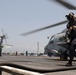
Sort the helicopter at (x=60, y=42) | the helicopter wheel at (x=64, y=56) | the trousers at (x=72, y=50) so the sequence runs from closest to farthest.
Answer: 1. the helicopter at (x=60, y=42)
2. the trousers at (x=72, y=50)
3. the helicopter wheel at (x=64, y=56)

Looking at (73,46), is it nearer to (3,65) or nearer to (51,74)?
(51,74)

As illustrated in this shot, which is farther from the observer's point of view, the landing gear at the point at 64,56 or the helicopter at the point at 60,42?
the landing gear at the point at 64,56

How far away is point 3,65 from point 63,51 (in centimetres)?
1956

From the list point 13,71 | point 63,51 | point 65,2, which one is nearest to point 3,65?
point 13,71

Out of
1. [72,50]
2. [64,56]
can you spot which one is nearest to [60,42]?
[64,56]

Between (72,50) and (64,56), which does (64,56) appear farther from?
(72,50)

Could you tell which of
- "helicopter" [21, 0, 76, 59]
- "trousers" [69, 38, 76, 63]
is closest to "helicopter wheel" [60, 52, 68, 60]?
"helicopter" [21, 0, 76, 59]

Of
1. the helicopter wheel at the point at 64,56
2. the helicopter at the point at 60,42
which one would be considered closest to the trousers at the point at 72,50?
the helicopter at the point at 60,42

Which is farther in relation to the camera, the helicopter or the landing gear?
the landing gear

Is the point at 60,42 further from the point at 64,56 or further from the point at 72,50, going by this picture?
the point at 72,50

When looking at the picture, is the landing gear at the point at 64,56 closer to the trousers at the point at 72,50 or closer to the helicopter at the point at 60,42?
the helicopter at the point at 60,42

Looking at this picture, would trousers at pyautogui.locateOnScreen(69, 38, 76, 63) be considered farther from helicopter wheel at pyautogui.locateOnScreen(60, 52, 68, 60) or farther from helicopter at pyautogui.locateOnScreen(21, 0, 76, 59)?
helicopter wheel at pyautogui.locateOnScreen(60, 52, 68, 60)

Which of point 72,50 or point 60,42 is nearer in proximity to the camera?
point 72,50

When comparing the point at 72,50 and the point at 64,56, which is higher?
the point at 72,50
